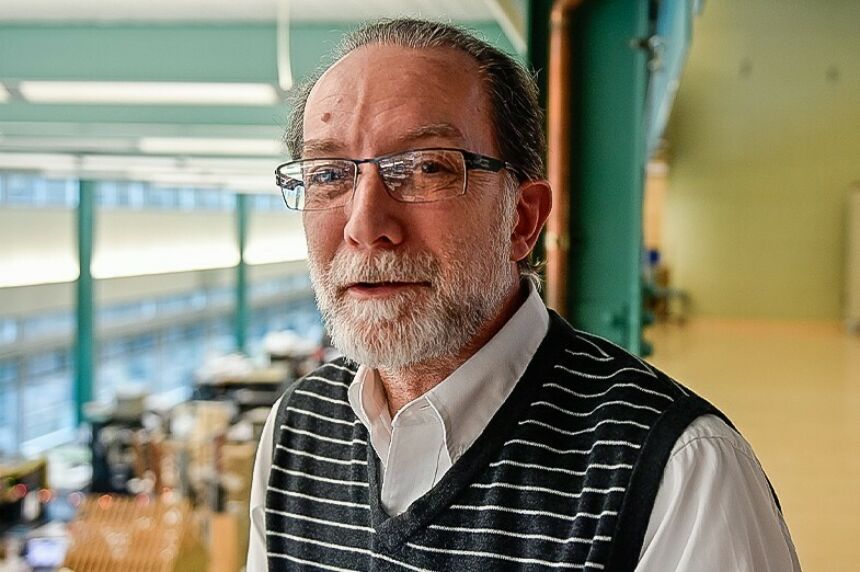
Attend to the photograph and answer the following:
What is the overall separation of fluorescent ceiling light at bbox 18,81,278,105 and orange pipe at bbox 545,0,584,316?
1.52 meters

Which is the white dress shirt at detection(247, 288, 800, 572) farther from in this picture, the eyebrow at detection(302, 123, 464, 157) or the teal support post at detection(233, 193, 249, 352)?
the teal support post at detection(233, 193, 249, 352)

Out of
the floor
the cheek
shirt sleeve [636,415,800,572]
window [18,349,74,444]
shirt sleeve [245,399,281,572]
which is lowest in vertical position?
window [18,349,74,444]

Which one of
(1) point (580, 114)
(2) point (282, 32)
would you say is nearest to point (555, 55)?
(1) point (580, 114)

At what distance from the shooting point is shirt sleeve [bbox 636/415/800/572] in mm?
990

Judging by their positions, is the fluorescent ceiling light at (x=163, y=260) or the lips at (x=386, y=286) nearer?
the lips at (x=386, y=286)

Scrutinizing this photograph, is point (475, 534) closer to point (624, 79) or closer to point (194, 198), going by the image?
point (624, 79)

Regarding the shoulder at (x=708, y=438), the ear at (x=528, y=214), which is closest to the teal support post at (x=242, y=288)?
the ear at (x=528, y=214)

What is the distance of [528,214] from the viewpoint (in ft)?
4.40

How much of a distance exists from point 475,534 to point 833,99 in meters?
14.9

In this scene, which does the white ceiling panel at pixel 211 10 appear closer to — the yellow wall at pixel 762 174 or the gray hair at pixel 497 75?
the gray hair at pixel 497 75

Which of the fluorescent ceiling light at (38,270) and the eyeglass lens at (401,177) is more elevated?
the eyeglass lens at (401,177)

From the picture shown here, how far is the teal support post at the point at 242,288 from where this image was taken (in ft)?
48.6

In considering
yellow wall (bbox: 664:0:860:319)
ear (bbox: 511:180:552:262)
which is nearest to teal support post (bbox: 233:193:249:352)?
yellow wall (bbox: 664:0:860:319)

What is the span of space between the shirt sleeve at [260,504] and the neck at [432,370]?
0.27m
